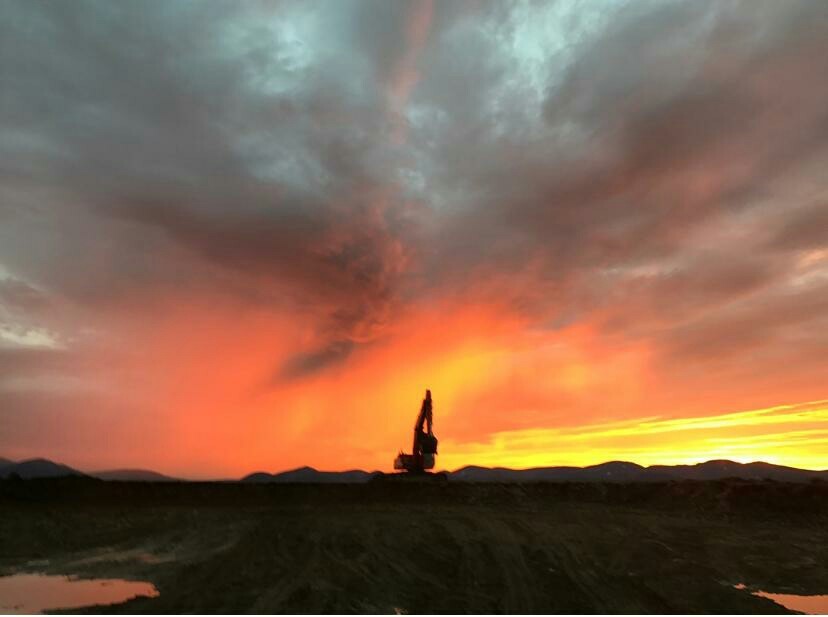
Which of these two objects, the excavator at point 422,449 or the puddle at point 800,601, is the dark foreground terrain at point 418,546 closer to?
the puddle at point 800,601

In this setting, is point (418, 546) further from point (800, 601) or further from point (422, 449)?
point (422, 449)

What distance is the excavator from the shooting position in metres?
52.6

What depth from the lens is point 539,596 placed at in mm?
18234

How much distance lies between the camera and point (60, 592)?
59.6 ft

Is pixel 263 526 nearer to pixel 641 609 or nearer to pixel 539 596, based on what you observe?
pixel 539 596

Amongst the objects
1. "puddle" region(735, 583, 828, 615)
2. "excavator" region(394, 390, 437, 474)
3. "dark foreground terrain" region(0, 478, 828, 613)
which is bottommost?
"puddle" region(735, 583, 828, 615)

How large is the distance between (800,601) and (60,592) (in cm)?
2552

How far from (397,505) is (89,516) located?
17733mm

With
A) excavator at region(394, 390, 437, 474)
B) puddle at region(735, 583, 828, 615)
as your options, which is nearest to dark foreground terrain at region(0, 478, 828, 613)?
puddle at region(735, 583, 828, 615)

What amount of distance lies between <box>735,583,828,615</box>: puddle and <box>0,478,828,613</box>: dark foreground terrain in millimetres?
607

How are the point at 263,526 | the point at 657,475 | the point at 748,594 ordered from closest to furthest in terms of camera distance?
the point at 748,594 < the point at 263,526 < the point at 657,475

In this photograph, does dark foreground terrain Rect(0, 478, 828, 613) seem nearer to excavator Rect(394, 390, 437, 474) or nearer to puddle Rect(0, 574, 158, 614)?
puddle Rect(0, 574, 158, 614)

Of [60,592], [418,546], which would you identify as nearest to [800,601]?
[418,546]

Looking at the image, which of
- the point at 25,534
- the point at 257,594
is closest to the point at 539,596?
the point at 257,594
